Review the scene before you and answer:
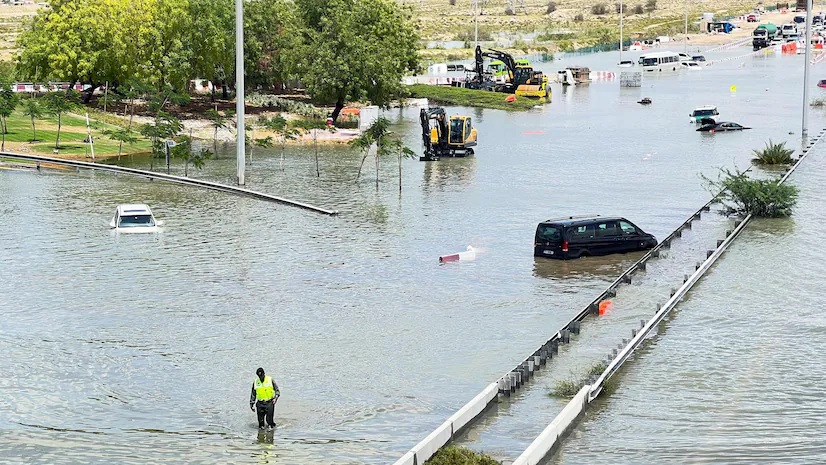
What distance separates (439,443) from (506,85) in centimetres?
9817

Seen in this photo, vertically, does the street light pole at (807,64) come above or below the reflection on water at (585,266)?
above

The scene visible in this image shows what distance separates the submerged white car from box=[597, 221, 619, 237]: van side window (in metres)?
17.1

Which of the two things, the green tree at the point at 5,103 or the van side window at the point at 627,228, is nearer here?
the van side window at the point at 627,228

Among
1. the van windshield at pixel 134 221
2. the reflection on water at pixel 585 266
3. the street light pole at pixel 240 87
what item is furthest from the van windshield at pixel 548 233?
the street light pole at pixel 240 87

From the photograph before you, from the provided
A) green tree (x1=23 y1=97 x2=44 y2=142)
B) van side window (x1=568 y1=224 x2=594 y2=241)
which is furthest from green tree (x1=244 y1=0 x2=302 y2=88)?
van side window (x1=568 y1=224 x2=594 y2=241)

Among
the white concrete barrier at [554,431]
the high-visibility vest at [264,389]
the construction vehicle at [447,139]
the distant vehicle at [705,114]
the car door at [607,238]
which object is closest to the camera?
the white concrete barrier at [554,431]

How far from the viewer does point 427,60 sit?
16075cm

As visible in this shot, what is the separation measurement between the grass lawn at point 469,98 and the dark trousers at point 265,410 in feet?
279

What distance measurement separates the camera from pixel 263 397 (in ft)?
85.9

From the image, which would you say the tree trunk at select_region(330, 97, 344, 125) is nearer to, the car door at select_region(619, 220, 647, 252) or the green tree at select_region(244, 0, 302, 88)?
the green tree at select_region(244, 0, 302, 88)

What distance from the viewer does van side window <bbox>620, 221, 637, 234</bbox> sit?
45.5 meters

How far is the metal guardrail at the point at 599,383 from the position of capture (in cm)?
2402

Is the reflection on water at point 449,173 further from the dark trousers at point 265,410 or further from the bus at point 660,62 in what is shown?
the bus at point 660,62

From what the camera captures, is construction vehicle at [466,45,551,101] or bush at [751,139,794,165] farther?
construction vehicle at [466,45,551,101]
